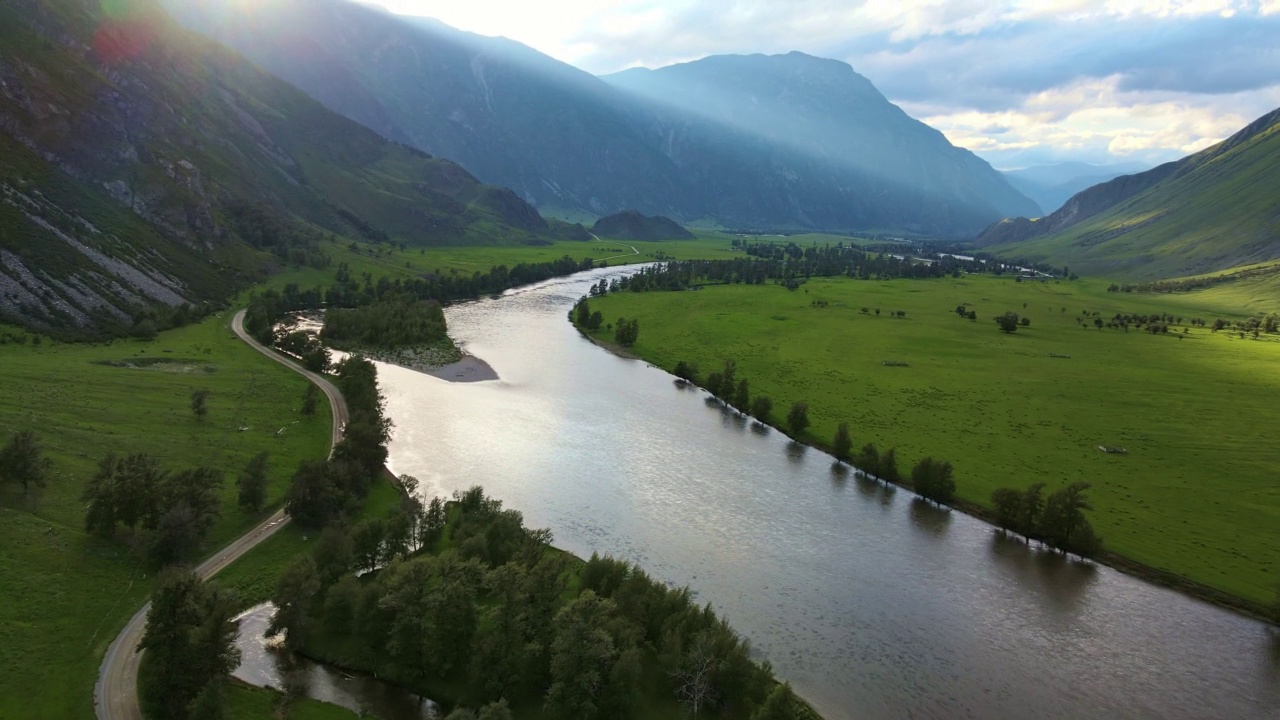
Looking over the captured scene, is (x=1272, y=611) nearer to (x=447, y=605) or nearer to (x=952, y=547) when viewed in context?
(x=952, y=547)

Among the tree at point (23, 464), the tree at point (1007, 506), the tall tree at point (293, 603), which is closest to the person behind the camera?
the tall tree at point (293, 603)

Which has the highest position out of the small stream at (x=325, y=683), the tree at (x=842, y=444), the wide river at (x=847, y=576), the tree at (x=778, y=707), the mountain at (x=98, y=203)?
the mountain at (x=98, y=203)

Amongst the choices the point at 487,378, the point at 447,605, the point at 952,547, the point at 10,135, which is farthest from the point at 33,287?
the point at 952,547

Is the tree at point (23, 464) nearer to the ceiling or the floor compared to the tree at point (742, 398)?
nearer to the ceiling

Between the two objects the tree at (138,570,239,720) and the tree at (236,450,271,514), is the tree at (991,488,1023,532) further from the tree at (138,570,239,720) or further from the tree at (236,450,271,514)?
the tree at (236,450,271,514)

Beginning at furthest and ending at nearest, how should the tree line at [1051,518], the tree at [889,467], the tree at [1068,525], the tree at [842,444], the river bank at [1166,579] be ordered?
the tree at [842,444], the tree at [889,467], the tree line at [1051,518], the tree at [1068,525], the river bank at [1166,579]

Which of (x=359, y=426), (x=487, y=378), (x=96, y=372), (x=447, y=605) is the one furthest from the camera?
(x=487, y=378)

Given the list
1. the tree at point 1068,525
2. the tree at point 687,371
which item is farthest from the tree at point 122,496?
the tree at point 687,371

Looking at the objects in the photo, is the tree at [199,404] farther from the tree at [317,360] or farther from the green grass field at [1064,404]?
the green grass field at [1064,404]
